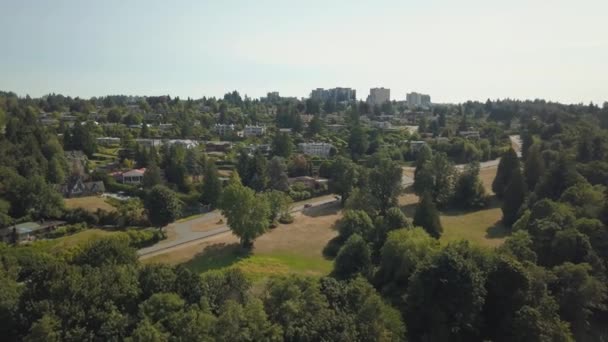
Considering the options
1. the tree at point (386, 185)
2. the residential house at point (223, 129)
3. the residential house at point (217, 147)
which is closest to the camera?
the tree at point (386, 185)

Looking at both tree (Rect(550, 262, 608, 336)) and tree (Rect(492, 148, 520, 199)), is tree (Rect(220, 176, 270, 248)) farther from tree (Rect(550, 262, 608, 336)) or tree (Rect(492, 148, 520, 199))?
tree (Rect(492, 148, 520, 199))

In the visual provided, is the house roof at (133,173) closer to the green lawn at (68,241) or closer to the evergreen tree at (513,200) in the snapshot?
the green lawn at (68,241)

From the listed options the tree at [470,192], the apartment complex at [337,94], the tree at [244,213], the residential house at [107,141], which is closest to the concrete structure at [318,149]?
the tree at [470,192]

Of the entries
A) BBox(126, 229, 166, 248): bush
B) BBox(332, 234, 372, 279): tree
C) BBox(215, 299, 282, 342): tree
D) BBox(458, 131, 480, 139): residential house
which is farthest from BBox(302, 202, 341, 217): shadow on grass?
BBox(458, 131, 480, 139): residential house

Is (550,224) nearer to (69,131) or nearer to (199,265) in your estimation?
(199,265)

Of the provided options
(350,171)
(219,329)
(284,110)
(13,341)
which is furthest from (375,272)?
(284,110)
